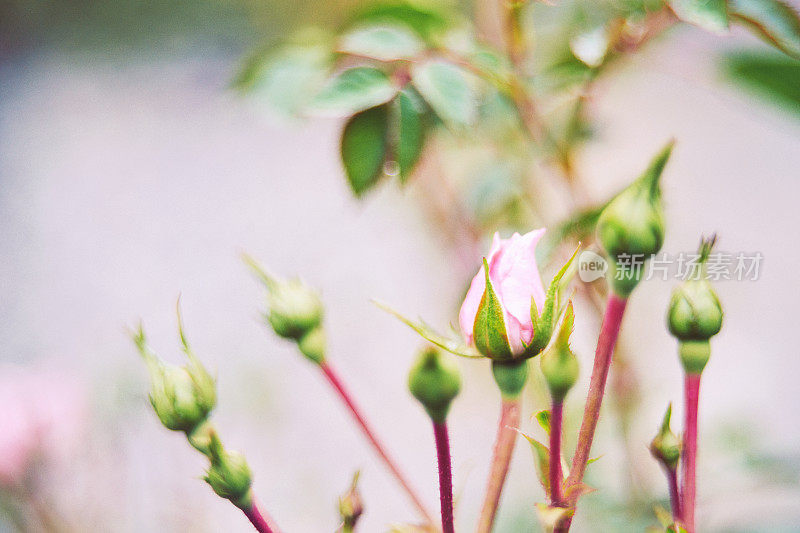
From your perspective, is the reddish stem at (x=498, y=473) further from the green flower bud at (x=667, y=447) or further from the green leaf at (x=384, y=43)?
the green leaf at (x=384, y=43)

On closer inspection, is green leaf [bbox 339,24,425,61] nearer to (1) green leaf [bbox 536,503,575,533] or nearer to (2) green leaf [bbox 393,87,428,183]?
(2) green leaf [bbox 393,87,428,183]

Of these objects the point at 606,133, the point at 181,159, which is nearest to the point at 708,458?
the point at 606,133

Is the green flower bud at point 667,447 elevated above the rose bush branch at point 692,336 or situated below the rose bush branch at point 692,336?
below

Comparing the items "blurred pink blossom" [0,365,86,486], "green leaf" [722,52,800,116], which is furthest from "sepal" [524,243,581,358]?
"blurred pink blossom" [0,365,86,486]

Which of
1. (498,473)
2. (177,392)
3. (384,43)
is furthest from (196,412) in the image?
(384,43)

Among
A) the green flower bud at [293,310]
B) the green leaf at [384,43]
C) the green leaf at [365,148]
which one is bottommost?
the green flower bud at [293,310]

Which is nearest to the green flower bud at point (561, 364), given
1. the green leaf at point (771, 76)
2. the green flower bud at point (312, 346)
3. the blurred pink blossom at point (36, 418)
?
the green flower bud at point (312, 346)

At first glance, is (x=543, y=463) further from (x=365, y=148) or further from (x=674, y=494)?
(x=365, y=148)

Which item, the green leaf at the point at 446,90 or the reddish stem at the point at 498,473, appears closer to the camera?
the reddish stem at the point at 498,473
